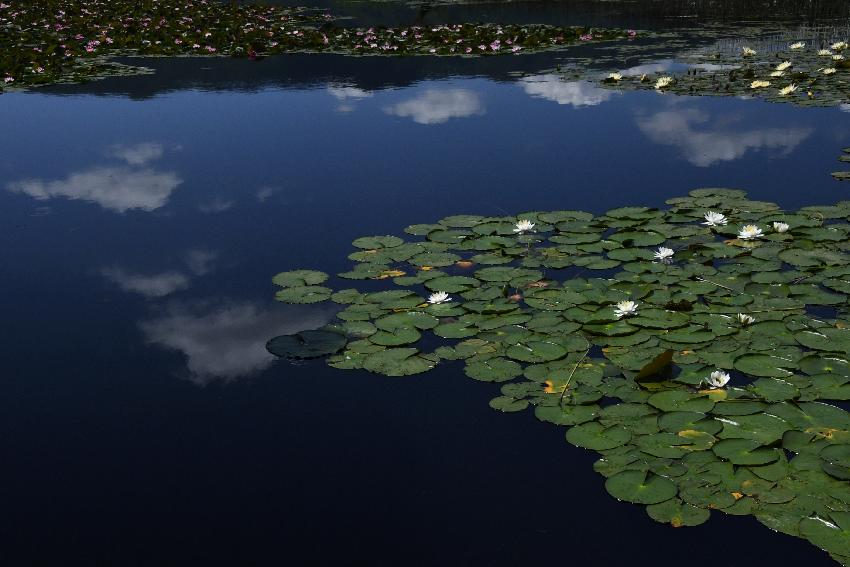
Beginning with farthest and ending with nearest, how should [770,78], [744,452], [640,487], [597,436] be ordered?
1. [770,78]
2. [597,436]
3. [744,452]
4. [640,487]

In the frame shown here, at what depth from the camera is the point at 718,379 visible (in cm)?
372

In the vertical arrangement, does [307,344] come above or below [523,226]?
below

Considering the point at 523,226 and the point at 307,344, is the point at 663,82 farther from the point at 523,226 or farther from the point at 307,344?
the point at 307,344

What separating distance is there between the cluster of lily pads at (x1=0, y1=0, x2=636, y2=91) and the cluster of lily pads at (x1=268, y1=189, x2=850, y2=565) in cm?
926

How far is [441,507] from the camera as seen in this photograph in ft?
10.3

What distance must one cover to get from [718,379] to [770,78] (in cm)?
784

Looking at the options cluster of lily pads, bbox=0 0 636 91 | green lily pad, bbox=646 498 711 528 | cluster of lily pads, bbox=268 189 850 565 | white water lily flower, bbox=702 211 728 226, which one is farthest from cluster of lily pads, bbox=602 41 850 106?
green lily pad, bbox=646 498 711 528

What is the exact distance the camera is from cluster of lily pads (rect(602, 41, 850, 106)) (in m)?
9.49

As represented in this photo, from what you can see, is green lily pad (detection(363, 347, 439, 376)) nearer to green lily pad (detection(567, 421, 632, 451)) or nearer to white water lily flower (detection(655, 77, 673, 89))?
green lily pad (detection(567, 421, 632, 451))

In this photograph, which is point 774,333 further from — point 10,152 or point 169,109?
point 169,109

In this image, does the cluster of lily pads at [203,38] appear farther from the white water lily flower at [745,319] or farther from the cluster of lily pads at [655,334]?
the white water lily flower at [745,319]

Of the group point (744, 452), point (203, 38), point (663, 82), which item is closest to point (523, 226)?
point (744, 452)

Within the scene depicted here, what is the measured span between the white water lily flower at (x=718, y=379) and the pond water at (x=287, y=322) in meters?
0.74

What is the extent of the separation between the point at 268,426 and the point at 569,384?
1370 millimetres
